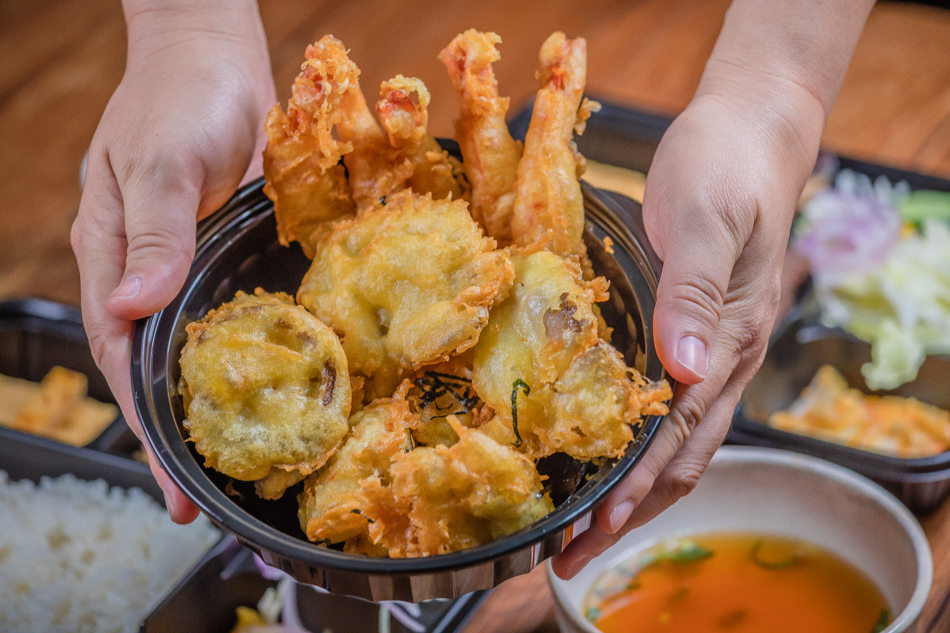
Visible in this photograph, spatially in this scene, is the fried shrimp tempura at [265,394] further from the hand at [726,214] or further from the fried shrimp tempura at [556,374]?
the hand at [726,214]

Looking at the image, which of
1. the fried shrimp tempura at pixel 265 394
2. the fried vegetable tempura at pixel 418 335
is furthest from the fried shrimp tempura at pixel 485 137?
the fried shrimp tempura at pixel 265 394

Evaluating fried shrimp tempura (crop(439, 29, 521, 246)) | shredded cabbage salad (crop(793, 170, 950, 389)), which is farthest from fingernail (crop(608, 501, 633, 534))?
shredded cabbage salad (crop(793, 170, 950, 389))

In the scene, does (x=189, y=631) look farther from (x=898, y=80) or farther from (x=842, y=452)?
(x=898, y=80)

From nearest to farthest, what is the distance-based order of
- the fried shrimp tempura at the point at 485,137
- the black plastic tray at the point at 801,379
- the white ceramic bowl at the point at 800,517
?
the fried shrimp tempura at the point at 485,137 → the white ceramic bowl at the point at 800,517 → the black plastic tray at the point at 801,379

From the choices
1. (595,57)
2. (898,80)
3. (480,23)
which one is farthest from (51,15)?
(898,80)

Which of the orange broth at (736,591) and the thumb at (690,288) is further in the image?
the orange broth at (736,591)

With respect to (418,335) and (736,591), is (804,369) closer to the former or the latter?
(736,591)

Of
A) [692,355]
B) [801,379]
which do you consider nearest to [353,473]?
[692,355]
